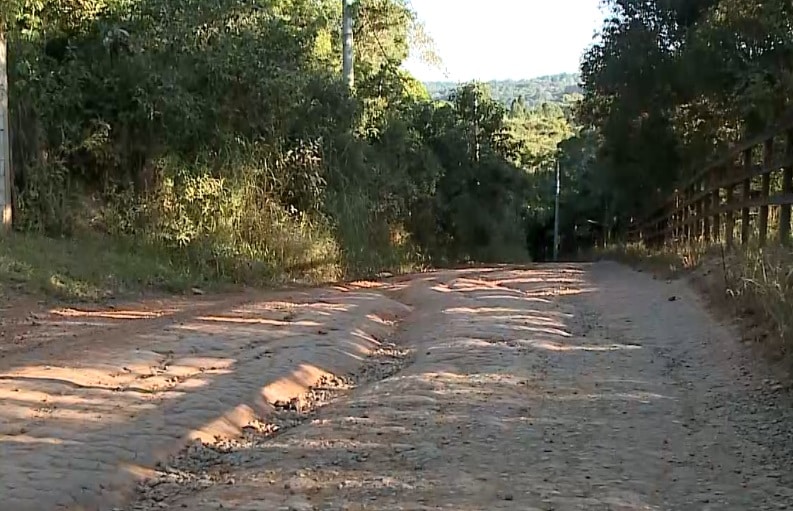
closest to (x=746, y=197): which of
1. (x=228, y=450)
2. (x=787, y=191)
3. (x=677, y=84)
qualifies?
(x=787, y=191)

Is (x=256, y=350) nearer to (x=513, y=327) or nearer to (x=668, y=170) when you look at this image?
(x=513, y=327)

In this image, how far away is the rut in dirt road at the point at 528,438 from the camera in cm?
391

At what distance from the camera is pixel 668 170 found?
2309cm

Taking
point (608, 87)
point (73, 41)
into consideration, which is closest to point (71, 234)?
point (73, 41)

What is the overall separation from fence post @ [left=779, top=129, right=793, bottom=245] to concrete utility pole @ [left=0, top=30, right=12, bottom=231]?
9010 mm

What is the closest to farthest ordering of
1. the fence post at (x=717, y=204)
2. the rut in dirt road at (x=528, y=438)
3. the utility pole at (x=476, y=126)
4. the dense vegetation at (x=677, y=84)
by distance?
1. the rut in dirt road at (x=528, y=438)
2. the fence post at (x=717, y=204)
3. the dense vegetation at (x=677, y=84)
4. the utility pole at (x=476, y=126)

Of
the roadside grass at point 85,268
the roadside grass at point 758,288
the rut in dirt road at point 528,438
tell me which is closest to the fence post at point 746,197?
the roadside grass at point 758,288

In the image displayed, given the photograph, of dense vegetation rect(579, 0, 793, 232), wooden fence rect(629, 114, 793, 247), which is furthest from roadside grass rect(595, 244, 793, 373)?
dense vegetation rect(579, 0, 793, 232)

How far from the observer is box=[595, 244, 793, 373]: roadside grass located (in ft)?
20.3

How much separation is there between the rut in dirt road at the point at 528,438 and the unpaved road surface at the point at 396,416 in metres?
0.02

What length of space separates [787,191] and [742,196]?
2.42 m

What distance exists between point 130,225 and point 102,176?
0.99m

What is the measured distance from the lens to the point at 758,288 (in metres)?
7.24

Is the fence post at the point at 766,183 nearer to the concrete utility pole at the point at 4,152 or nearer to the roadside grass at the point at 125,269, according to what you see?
the roadside grass at the point at 125,269
